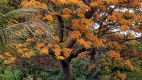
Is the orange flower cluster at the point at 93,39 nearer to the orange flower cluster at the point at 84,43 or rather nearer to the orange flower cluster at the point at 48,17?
the orange flower cluster at the point at 84,43

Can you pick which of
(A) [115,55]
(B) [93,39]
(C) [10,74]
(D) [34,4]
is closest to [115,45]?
(A) [115,55]

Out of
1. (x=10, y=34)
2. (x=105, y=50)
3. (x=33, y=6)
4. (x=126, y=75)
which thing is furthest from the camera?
(x=126, y=75)

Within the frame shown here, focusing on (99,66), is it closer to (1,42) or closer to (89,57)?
(89,57)

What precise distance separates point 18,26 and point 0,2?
836 millimetres

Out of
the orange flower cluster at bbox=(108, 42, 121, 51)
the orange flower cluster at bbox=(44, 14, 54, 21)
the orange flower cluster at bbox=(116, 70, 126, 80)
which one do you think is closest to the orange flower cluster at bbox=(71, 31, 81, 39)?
the orange flower cluster at bbox=(44, 14, 54, 21)

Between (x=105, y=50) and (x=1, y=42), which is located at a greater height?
(x=1, y=42)

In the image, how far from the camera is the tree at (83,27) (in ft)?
22.8

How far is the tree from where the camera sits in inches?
273

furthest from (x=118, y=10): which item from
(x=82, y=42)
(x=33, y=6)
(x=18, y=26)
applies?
(x=18, y=26)

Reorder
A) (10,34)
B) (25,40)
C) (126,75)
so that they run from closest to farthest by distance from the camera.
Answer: (10,34)
(25,40)
(126,75)

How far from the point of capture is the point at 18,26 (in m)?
6.04

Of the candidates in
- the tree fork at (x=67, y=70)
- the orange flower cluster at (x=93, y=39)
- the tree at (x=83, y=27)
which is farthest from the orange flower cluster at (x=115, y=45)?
the tree fork at (x=67, y=70)

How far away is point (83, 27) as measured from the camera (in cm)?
713

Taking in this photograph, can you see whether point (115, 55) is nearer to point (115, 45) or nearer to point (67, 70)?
point (115, 45)
